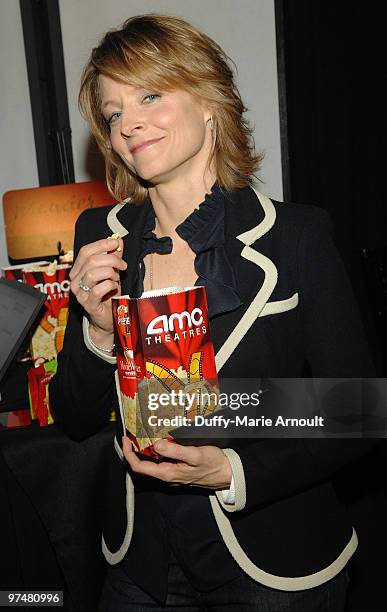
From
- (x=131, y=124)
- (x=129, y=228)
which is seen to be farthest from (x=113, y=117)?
(x=129, y=228)

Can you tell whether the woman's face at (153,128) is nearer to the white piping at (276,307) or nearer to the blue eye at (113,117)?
the blue eye at (113,117)

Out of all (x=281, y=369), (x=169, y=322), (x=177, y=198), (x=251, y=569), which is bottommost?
(x=251, y=569)

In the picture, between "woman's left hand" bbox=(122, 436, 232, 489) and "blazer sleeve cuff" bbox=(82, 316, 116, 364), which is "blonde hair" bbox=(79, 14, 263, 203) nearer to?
"blazer sleeve cuff" bbox=(82, 316, 116, 364)

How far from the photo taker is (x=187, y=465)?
3.37 ft

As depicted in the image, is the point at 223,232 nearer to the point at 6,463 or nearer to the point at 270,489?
the point at 270,489

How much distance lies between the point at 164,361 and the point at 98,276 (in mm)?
210

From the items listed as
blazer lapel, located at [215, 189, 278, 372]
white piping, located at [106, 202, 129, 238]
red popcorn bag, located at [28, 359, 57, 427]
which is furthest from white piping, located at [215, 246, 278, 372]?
red popcorn bag, located at [28, 359, 57, 427]

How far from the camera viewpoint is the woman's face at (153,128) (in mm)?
1136

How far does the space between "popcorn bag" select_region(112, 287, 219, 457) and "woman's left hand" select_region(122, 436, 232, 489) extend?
0.9 inches

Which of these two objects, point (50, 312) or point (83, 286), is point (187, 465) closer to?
point (83, 286)

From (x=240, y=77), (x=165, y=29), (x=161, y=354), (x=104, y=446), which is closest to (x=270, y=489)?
(x=161, y=354)

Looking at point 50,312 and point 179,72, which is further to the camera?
point 50,312

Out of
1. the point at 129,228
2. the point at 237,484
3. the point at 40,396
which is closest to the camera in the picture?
the point at 237,484

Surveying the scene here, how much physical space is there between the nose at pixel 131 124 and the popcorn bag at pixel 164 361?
11.7 inches
